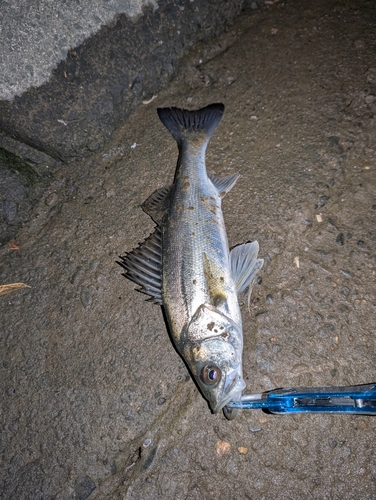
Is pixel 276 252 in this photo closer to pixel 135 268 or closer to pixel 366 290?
pixel 366 290

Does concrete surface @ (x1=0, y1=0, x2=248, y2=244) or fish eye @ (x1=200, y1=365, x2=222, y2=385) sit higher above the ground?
concrete surface @ (x1=0, y1=0, x2=248, y2=244)

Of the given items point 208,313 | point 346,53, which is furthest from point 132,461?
point 346,53

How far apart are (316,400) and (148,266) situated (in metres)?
1.49

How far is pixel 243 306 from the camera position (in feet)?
9.43

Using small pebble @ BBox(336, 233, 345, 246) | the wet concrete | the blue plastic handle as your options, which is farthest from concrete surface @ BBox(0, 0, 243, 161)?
the blue plastic handle

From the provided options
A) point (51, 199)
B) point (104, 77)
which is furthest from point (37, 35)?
point (51, 199)

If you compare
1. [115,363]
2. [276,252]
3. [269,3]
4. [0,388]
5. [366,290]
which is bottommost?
[366,290]

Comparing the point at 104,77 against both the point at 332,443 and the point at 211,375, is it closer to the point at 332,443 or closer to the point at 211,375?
the point at 211,375

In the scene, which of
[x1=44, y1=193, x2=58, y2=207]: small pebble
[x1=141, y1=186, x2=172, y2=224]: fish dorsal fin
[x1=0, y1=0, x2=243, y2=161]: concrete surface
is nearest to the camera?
[x1=141, y1=186, x2=172, y2=224]: fish dorsal fin

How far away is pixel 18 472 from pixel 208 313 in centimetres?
190

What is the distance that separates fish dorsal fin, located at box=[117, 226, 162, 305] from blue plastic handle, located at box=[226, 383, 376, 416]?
0.98 metres

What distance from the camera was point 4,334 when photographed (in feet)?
10.5

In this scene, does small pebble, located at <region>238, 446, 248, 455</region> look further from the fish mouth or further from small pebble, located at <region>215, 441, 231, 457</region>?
the fish mouth

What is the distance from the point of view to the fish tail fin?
3312mm
